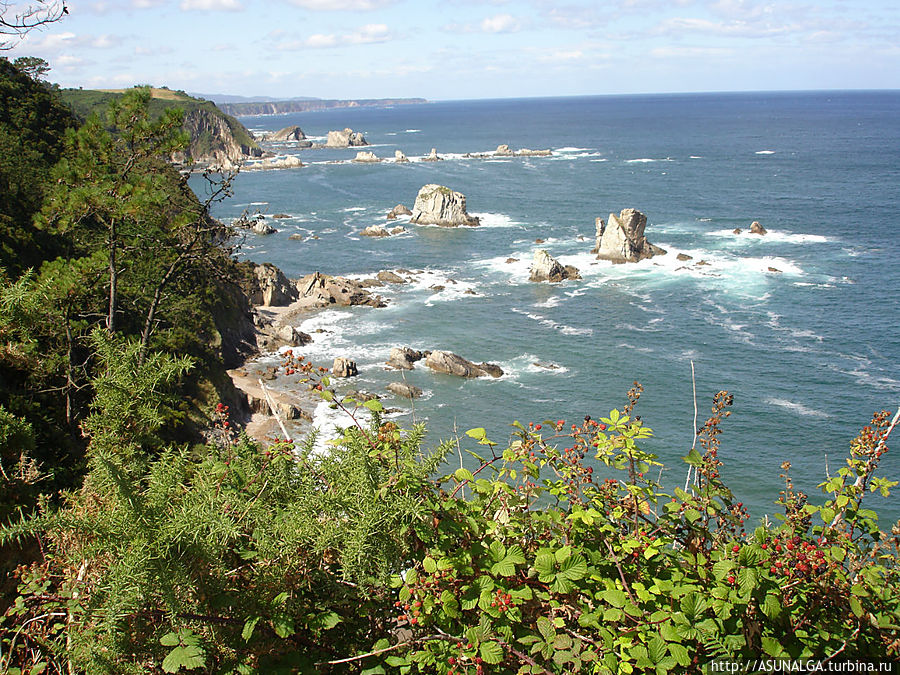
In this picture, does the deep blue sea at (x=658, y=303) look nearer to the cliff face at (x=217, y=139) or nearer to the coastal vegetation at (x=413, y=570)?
the coastal vegetation at (x=413, y=570)

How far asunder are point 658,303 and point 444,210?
121 ft

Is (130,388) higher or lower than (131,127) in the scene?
lower

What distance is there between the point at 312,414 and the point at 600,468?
16741 mm

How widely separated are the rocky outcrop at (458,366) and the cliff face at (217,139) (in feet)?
400

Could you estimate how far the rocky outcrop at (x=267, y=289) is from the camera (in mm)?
53906

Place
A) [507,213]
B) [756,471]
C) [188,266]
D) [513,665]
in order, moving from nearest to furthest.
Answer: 1. [513,665]
2. [188,266]
3. [756,471]
4. [507,213]

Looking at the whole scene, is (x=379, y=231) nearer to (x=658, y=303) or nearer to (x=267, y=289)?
(x=267, y=289)

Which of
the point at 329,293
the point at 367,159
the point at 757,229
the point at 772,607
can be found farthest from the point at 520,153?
the point at 772,607

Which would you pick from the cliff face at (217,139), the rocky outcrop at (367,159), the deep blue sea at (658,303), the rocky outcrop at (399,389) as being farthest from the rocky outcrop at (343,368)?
the cliff face at (217,139)

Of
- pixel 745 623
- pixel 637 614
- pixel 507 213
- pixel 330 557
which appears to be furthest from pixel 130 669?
pixel 507 213

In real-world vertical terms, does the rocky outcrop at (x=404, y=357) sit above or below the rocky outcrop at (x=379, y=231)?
below

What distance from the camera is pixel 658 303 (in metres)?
54.2

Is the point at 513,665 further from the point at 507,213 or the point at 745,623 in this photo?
the point at 507,213

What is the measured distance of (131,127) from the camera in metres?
14.2
